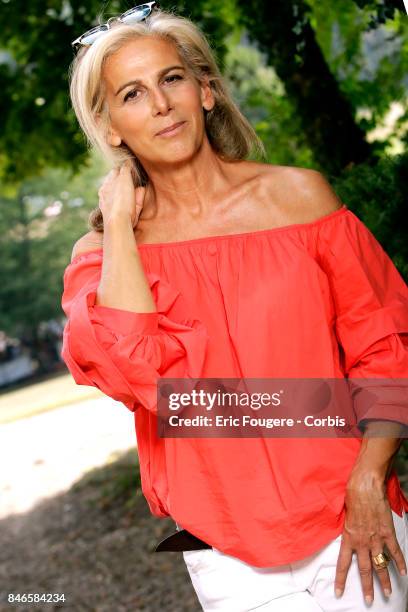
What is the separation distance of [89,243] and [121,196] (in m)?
0.19

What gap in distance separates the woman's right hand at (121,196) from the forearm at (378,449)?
969 millimetres

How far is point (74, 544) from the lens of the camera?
23.7ft

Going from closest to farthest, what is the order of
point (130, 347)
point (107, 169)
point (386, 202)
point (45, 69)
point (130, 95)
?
point (130, 347), point (130, 95), point (386, 202), point (107, 169), point (45, 69)

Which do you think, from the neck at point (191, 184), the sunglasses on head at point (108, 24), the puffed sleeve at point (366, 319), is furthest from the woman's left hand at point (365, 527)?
the sunglasses on head at point (108, 24)

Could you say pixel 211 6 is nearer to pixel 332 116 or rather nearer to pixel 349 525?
pixel 332 116

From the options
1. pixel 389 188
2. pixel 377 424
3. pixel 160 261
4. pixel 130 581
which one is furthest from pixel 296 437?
pixel 130 581

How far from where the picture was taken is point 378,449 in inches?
91.4

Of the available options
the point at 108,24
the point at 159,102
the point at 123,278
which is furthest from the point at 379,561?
the point at 108,24

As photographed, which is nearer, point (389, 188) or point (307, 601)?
point (307, 601)

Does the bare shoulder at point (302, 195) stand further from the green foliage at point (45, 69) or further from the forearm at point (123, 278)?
the green foliage at point (45, 69)

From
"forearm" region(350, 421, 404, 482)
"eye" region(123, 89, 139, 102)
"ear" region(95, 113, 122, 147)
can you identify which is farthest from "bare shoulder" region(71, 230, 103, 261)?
"forearm" region(350, 421, 404, 482)

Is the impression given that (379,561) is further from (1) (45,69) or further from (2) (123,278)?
(1) (45,69)

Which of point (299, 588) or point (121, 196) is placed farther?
point (121, 196)

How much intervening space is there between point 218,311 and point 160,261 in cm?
27
